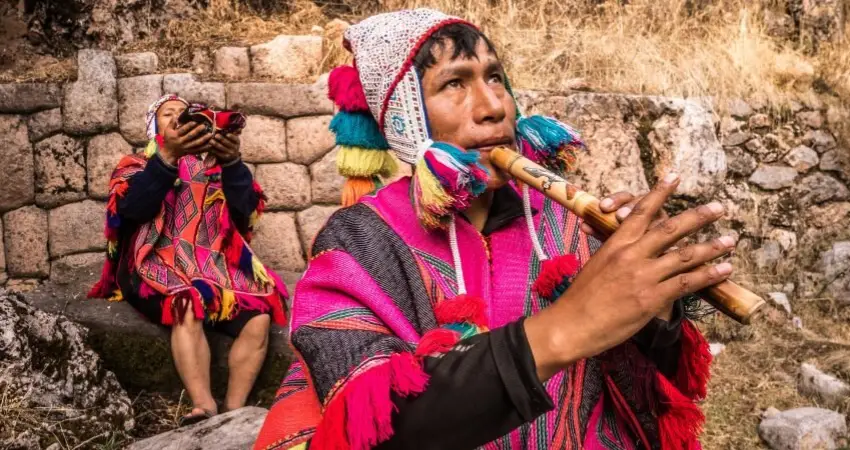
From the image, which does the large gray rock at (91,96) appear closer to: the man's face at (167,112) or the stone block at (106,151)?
the stone block at (106,151)

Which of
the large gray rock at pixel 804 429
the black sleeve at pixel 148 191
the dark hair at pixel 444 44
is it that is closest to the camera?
Result: the dark hair at pixel 444 44

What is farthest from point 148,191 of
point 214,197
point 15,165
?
point 15,165

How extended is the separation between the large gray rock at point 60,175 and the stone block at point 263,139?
1115mm

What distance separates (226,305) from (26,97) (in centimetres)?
245

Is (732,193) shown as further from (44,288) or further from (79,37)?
(79,37)

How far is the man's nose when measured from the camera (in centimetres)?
164

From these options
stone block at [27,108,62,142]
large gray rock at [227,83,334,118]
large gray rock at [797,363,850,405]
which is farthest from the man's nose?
stone block at [27,108,62,142]

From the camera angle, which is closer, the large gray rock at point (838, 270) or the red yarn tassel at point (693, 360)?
the red yarn tassel at point (693, 360)

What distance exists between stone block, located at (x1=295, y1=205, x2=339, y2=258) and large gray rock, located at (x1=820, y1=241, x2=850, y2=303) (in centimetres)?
333

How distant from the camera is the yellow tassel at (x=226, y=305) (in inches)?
153

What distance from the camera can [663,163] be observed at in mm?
5035

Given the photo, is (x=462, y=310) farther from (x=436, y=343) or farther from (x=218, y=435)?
(x=218, y=435)

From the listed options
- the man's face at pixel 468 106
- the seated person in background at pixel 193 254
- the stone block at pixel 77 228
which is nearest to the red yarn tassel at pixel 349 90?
the man's face at pixel 468 106

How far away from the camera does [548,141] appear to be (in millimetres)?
1766
